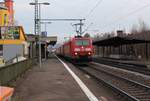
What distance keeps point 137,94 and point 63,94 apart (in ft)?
9.90

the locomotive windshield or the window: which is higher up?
the window

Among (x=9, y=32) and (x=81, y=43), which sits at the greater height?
(x=9, y=32)

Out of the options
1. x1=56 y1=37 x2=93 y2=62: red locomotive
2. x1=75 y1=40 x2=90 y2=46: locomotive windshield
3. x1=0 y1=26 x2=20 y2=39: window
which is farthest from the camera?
x1=75 y1=40 x2=90 y2=46: locomotive windshield

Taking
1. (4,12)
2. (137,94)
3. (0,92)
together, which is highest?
(4,12)

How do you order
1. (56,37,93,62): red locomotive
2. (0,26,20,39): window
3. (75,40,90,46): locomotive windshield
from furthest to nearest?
(75,40,90,46): locomotive windshield < (56,37,93,62): red locomotive < (0,26,20,39): window

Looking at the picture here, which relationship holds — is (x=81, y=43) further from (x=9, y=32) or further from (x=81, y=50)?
(x=9, y=32)

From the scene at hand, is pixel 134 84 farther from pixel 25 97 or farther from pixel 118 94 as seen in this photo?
pixel 25 97

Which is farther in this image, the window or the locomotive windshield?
the locomotive windshield

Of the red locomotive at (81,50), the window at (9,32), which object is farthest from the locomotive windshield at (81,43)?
the window at (9,32)

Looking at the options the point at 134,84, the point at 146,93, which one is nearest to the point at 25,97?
the point at 146,93

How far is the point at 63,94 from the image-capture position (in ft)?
52.9

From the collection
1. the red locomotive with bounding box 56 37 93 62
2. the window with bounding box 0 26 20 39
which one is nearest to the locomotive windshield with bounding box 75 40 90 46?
the red locomotive with bounding box 56 37 93 62

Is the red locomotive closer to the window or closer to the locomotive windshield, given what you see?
the locomotive windshield

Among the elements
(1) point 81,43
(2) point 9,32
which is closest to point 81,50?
(1) point 81,43
